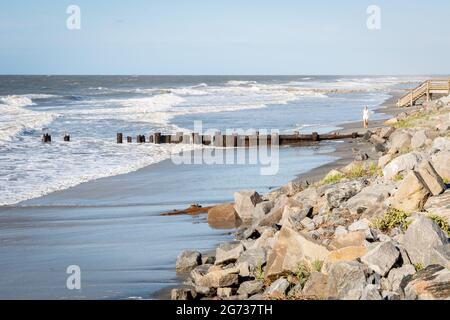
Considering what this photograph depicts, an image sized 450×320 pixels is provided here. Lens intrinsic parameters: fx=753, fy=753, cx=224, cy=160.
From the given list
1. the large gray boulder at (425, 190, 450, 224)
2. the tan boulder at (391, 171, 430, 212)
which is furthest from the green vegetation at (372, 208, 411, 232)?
the large gray boulder at (425, 190, 450, 224)

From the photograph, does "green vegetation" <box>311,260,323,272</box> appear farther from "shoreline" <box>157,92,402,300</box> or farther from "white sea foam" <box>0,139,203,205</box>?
"white sea foam" <box>0,139,203,205</box>

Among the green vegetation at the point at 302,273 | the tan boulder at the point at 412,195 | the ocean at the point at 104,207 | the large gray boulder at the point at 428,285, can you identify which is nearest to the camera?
the large gray boulder at the point at 428,285

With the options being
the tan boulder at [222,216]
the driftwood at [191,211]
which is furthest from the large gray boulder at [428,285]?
the driftwood at [191,211]

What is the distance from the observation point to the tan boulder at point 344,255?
8.52 metres

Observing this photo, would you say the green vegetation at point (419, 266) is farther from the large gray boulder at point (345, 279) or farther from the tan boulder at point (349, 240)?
the tan boulder at point (349, 240)

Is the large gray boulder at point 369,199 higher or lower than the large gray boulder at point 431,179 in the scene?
lower

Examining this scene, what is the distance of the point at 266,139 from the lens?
29188mm

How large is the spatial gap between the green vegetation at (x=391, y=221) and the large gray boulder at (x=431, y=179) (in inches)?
21.7

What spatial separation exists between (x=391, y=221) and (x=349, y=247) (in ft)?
3.99

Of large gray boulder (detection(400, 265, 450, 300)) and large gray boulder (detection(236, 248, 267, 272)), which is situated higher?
large gray boulder (detection(400, 265, 450, 300))

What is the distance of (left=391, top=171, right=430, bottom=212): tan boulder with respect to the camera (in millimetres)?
10016

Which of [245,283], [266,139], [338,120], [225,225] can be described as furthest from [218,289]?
[338,120]

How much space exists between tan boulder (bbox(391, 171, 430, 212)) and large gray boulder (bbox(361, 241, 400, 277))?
1872 mm
